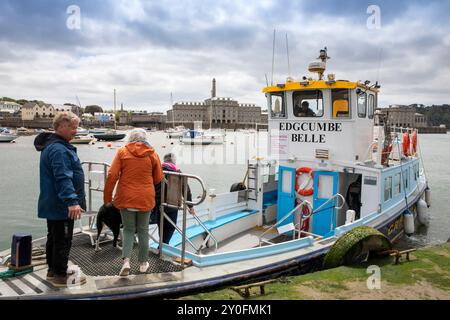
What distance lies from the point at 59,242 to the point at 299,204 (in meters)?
5.02

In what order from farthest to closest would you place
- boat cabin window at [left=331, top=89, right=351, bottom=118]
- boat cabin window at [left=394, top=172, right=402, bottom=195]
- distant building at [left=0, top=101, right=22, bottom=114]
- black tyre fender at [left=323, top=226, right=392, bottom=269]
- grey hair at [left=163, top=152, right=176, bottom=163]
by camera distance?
distant building at [left=0, top=101, right=22, bottom=114]
boat cabin window at [left=394, top=172, right=402, bottom=195]
boat cabin window at [left=331, top=89, right=351, bottom=118]
black tyre fender at [left=323, top=226, right=392, bottom=269]
grey hair at [left=163, top=152, right=176, bottom=163]

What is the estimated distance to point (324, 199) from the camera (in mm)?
8281

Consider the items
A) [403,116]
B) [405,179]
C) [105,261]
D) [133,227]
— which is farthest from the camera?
[403,116]

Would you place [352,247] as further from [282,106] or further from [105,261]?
[282,106]

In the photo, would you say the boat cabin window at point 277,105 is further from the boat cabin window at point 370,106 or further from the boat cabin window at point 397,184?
the boat cabin window at point 397,184

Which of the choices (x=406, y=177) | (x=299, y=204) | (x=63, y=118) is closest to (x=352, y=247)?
(x=299, y=204)

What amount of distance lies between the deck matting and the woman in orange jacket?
1.28 feet

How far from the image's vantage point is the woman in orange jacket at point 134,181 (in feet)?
14.3

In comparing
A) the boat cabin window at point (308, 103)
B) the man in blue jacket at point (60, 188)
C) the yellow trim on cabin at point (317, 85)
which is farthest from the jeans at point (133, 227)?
the boat cabin window at point (308, 103)

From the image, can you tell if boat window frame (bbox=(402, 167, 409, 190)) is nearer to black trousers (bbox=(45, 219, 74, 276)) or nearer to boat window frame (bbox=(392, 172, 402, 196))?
boat window frame (bbox=(392, 172, 402, 196))

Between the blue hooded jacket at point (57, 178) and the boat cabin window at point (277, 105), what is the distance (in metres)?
5.68

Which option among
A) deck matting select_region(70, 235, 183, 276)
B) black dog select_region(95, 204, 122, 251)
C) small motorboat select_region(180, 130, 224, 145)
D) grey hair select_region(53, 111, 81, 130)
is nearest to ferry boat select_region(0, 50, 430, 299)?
deck matting select_region(70, 235, 183, 276)

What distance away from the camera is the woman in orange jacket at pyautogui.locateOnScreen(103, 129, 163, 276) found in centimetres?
434
